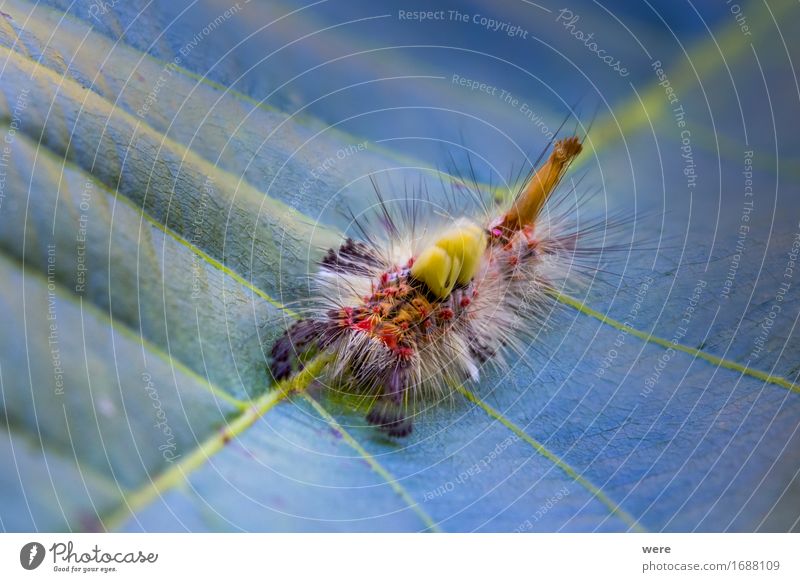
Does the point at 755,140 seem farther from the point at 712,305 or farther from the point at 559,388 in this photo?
the point at 559,388

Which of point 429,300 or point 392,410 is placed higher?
point 429,300

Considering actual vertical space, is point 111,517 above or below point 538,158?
below

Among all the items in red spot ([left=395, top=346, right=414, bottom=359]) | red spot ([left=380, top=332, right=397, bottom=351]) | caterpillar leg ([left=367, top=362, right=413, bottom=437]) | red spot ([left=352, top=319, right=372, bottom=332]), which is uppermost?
red spot ([left=352, top=319, right=372, bottom=332])

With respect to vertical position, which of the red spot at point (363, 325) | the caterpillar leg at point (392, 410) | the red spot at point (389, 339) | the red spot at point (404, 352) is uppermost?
the red spot at point (363, 325)

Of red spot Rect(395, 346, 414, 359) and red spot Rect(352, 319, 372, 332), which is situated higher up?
red spot Rect(352, 319, 372, 332)
